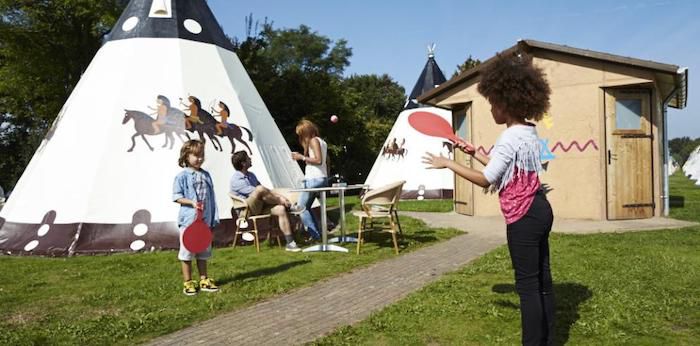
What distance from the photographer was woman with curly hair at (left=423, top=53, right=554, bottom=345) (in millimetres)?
2787

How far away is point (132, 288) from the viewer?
16.9 ft

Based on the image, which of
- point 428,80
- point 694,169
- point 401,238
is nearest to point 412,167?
point 428,80

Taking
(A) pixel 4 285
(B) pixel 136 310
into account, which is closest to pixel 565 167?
(B) pixel 136 310

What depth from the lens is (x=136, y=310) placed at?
432 centimetres

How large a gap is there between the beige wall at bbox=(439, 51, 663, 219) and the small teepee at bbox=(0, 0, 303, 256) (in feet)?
18.0

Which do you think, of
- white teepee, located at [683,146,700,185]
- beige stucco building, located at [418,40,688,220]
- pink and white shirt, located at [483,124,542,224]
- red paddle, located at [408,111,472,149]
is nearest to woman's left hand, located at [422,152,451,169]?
pink and white shirt, located at [483,124,542,224]

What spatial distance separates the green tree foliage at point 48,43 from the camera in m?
18.9

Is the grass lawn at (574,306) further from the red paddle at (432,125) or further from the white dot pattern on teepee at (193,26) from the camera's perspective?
the white dot pattern on teepee at (193,26)

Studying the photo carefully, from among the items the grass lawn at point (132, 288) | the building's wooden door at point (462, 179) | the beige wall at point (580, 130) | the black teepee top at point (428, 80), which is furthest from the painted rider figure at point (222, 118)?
the black teepee top at point (428, 80)

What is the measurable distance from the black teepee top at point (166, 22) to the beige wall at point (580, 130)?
6.63 meters

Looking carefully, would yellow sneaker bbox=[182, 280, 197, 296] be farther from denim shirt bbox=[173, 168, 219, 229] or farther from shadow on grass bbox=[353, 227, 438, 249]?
shadow on grass bbox=[353, 227, 438, 249]

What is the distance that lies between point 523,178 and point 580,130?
8.14 m

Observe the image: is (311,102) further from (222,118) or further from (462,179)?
(222,118)

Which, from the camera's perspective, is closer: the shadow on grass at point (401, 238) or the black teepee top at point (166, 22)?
the shadow on grass at point (401, 238)
